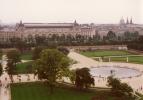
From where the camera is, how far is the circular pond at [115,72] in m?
30.9

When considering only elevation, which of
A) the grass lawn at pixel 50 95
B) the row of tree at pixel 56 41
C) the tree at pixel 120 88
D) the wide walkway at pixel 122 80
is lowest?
the grass lawn at pixel 50 95

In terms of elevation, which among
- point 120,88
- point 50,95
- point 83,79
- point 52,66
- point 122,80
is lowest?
point 50,95

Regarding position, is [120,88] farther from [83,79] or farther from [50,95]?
[50,95]

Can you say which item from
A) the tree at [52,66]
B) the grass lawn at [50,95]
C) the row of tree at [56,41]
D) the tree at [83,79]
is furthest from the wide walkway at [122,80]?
the row of tree at [56,41]

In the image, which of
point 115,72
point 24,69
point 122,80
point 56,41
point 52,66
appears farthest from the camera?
point 56,41

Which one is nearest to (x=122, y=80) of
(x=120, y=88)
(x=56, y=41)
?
(x=120, y=88)

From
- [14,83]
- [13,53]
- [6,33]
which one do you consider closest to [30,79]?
[14,83]

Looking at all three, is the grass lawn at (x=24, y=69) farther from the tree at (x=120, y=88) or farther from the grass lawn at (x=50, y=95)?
the tree at (x=120, y=88)

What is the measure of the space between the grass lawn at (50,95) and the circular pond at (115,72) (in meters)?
7.13

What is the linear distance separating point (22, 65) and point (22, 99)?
1529 centimetres

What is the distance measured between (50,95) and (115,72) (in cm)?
1162

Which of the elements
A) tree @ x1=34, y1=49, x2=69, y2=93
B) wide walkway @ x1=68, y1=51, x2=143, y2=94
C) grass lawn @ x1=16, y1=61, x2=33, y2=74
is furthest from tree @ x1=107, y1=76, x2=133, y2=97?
grass lawn @ x1=16, y1=61, x2=33, y2=74

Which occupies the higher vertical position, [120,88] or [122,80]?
[120,88]

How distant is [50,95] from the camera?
2250 centimetres
